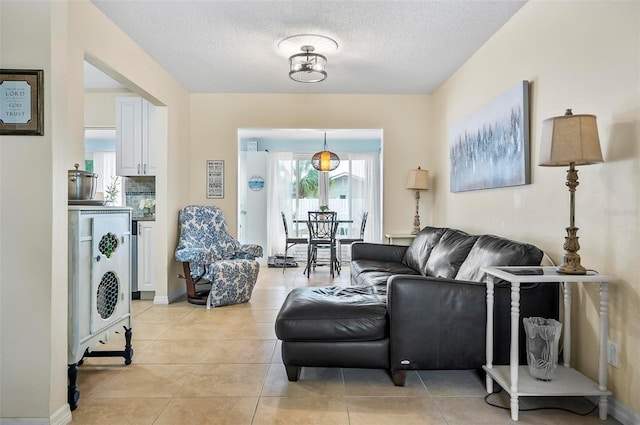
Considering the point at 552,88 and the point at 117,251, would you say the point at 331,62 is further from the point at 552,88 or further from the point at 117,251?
the point at 117,251

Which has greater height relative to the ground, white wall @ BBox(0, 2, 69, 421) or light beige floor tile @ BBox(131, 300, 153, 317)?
white wall @ BBox(0, 2, 69, 421)

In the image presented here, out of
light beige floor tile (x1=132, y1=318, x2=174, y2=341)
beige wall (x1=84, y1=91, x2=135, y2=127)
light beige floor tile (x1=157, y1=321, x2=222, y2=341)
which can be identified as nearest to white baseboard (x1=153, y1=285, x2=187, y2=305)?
light beige floor tile (x1=132, y1=318, x2=174, y2=341)

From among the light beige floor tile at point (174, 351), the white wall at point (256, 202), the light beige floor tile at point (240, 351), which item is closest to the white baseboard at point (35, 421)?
the light beige floor tile at point (174, 351)

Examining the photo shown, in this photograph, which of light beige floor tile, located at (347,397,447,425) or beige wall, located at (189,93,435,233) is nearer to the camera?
light beige floor tile, located at (347,397,447,425)

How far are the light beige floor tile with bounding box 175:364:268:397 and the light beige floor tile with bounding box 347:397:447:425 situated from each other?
584mm

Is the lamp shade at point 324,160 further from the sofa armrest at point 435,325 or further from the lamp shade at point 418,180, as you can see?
the sofa armrest at point 435,325

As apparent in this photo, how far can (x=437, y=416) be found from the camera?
200 centimetres

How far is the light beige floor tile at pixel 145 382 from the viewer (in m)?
2.25

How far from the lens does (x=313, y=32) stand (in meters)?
3.28

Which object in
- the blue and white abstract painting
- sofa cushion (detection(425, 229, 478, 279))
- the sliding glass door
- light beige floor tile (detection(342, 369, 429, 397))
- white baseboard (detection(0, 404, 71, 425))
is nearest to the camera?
white baseboard (detection(0, 404, 71, 425))

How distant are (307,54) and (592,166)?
2.51m

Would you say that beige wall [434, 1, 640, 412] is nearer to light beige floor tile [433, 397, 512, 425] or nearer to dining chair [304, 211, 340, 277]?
light beige floor tile [433, 397, 512, 425]

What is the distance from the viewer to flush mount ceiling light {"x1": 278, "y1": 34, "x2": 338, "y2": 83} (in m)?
3.40

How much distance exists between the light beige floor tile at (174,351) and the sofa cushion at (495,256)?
6.44 ft
